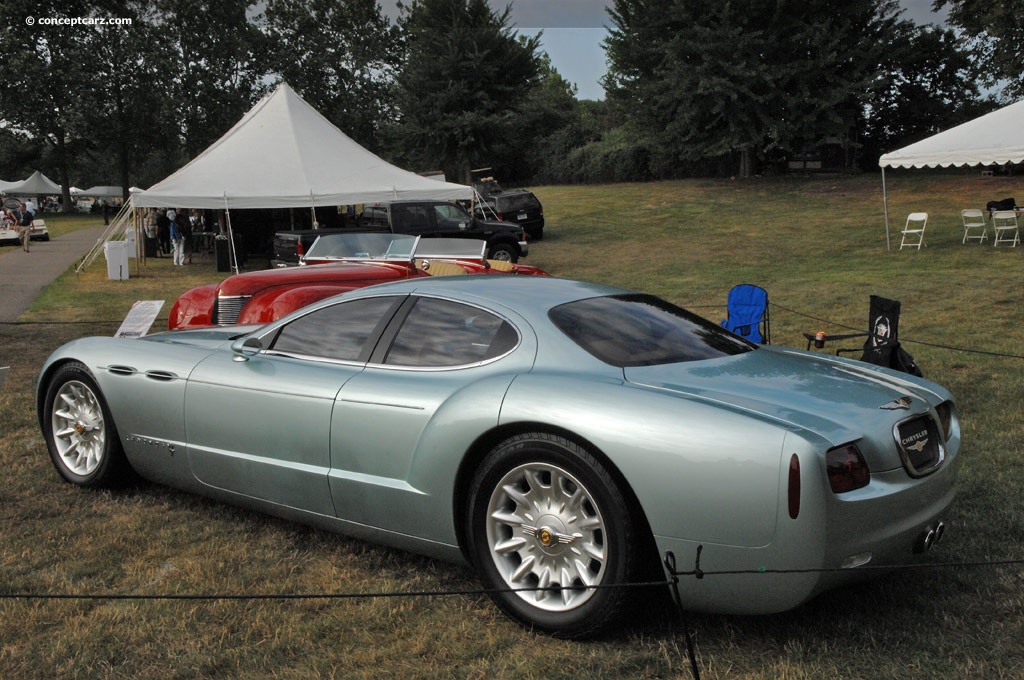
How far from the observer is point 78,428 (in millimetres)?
5109

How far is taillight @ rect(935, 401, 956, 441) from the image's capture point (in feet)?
12.2

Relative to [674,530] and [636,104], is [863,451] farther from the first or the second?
[636,104]

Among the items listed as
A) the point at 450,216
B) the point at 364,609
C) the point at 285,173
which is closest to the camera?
the point at 364,609

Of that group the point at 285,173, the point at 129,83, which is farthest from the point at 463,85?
the point at 285,173

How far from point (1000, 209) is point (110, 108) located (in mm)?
50807

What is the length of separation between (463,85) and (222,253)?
88.4ft

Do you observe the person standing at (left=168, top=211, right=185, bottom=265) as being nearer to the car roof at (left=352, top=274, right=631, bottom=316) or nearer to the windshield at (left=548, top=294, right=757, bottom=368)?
the car roof at (left=352, top=274, right=631, bottom=316)

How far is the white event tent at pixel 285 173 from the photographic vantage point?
19.0m

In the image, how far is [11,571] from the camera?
4.07 metres

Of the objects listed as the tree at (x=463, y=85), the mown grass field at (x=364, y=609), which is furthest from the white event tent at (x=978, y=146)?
the tree at (x=463, y=85)

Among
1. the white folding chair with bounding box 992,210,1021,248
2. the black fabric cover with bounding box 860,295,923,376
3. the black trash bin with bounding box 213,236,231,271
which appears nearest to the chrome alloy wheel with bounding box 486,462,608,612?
the black fabric cover with bounding box 860,295,923,376

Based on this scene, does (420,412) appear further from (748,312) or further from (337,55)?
(337,55)

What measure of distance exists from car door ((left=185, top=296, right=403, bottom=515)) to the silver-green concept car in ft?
0.04

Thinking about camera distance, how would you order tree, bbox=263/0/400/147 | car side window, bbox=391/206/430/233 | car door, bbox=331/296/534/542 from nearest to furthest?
car door, bbox=331/296/534/542 → car side window, bbox=391/206/430/233 → tree, bbox=263/0/400/147
